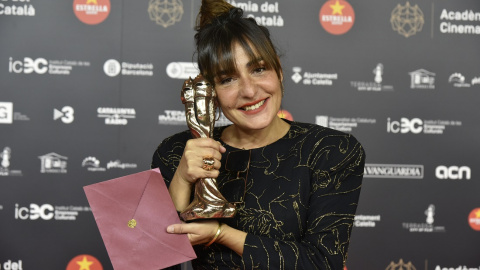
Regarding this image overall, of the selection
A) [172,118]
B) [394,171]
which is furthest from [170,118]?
[394,171]

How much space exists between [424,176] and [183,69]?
1.48 meters

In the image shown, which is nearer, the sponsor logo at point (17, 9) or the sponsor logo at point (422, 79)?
the sponsor logo at point (17, 9)

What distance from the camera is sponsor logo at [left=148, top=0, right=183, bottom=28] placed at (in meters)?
2.98

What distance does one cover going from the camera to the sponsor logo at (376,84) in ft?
9.90

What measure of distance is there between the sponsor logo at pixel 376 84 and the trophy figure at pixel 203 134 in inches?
79.5

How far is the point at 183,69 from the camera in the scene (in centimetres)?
296

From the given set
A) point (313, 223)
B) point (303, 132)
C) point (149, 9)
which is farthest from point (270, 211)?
point (149, 9)

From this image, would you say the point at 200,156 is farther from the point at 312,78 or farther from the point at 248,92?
the point at 312,78

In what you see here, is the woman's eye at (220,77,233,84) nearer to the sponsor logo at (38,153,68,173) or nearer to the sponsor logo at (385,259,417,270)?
the sponsor logo at (38,153,68,173)

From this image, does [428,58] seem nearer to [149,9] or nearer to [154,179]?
[149,9]

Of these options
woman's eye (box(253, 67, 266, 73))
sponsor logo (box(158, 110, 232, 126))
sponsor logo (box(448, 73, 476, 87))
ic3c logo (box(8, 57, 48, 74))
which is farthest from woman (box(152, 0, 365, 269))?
sponsor logo (box(448, 73, 476, 87))

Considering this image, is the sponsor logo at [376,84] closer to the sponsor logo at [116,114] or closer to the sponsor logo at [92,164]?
the sponsor logo at [116,114]

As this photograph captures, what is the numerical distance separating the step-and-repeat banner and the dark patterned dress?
167cm

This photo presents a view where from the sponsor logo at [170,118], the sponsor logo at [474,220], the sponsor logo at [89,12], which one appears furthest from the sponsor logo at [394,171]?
the sponsor logo at [89,12]
